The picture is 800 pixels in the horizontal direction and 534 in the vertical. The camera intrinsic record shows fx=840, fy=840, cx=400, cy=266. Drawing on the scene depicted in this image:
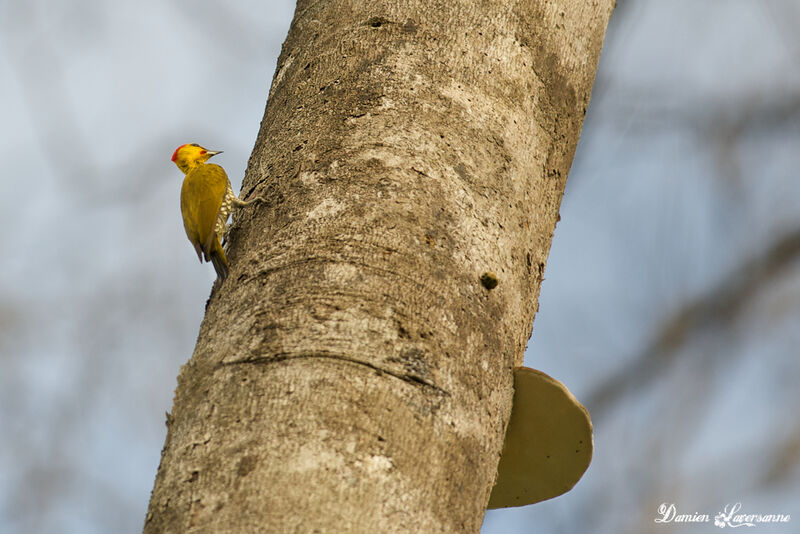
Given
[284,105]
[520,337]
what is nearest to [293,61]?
[284,105]

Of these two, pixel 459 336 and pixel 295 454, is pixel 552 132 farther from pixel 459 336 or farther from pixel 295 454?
pixel 295 454

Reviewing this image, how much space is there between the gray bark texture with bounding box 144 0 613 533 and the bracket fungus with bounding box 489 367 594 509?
12 cm

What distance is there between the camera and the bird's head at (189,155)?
512 cm

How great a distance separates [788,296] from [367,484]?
1162 millimetres

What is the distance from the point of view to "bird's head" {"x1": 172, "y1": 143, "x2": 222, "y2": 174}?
16.8 ft

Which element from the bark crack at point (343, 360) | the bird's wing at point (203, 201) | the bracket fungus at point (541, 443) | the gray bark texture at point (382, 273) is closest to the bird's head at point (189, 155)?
the bird's wing at point (203, 201)

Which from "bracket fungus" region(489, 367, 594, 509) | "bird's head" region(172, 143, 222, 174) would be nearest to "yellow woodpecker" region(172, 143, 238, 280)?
"bird's head" region(172, 143, 222, 174)

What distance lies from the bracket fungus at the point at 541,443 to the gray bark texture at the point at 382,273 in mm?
118

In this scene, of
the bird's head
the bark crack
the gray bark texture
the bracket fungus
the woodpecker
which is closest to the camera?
the gray bark texture

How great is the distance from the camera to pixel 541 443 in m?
2.24

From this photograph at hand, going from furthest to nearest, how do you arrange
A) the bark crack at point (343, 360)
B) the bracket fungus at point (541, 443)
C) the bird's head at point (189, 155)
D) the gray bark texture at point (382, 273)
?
the bird's head at point (189, 155)
the bracket fungus at point (541, 443)
the bark crack at point (343, 360)
the gray bark texture at point (382, 273)

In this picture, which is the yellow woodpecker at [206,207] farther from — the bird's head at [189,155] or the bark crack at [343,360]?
the bark crack at [343,360]

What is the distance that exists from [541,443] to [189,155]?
139 inches

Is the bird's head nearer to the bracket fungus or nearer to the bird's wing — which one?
the bird's wing
